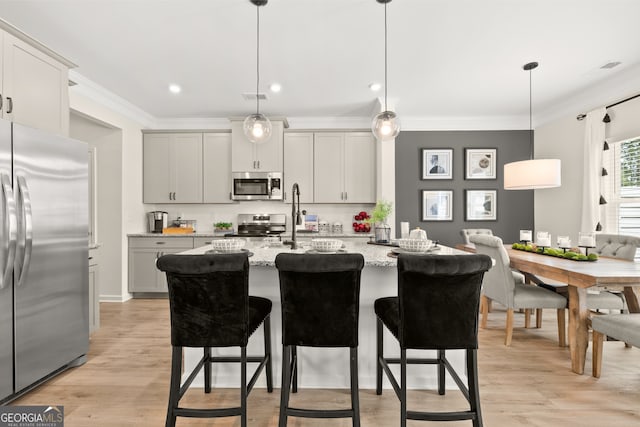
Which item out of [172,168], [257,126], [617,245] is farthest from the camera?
[172,168]

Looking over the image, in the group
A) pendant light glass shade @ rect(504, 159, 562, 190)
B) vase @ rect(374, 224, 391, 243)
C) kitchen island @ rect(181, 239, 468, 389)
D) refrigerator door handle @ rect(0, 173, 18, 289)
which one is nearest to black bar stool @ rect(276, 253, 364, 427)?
kitchen island @ rect(181, 239, 468, 389)

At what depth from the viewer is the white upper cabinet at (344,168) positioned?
5.11m

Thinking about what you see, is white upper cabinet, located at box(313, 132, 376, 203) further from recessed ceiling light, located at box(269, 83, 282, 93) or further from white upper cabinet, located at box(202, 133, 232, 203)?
white upper cabinet, located at box(202, 133, 232, 203)

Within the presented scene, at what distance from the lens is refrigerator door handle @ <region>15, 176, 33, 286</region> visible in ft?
6.75

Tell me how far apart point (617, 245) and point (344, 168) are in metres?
3.31

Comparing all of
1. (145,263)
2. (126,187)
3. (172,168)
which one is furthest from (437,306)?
(172,168)

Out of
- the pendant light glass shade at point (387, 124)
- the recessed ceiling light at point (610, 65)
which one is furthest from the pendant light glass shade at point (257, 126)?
the recessed ceiling light at point (610, 65)

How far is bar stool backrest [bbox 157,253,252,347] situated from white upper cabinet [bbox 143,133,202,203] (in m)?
3.76

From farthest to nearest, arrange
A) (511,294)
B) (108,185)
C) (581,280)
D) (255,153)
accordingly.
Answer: (255,153) < (108,185) < (511,294) < (581,280)

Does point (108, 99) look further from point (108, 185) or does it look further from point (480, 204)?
point (480, 204)

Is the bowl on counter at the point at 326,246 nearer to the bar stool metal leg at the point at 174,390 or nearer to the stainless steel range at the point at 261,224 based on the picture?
the bar stool metal leg at the point at 174,390

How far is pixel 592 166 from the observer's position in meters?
4.16

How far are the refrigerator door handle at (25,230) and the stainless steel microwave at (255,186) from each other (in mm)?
3029

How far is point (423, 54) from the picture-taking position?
3.22 meters
